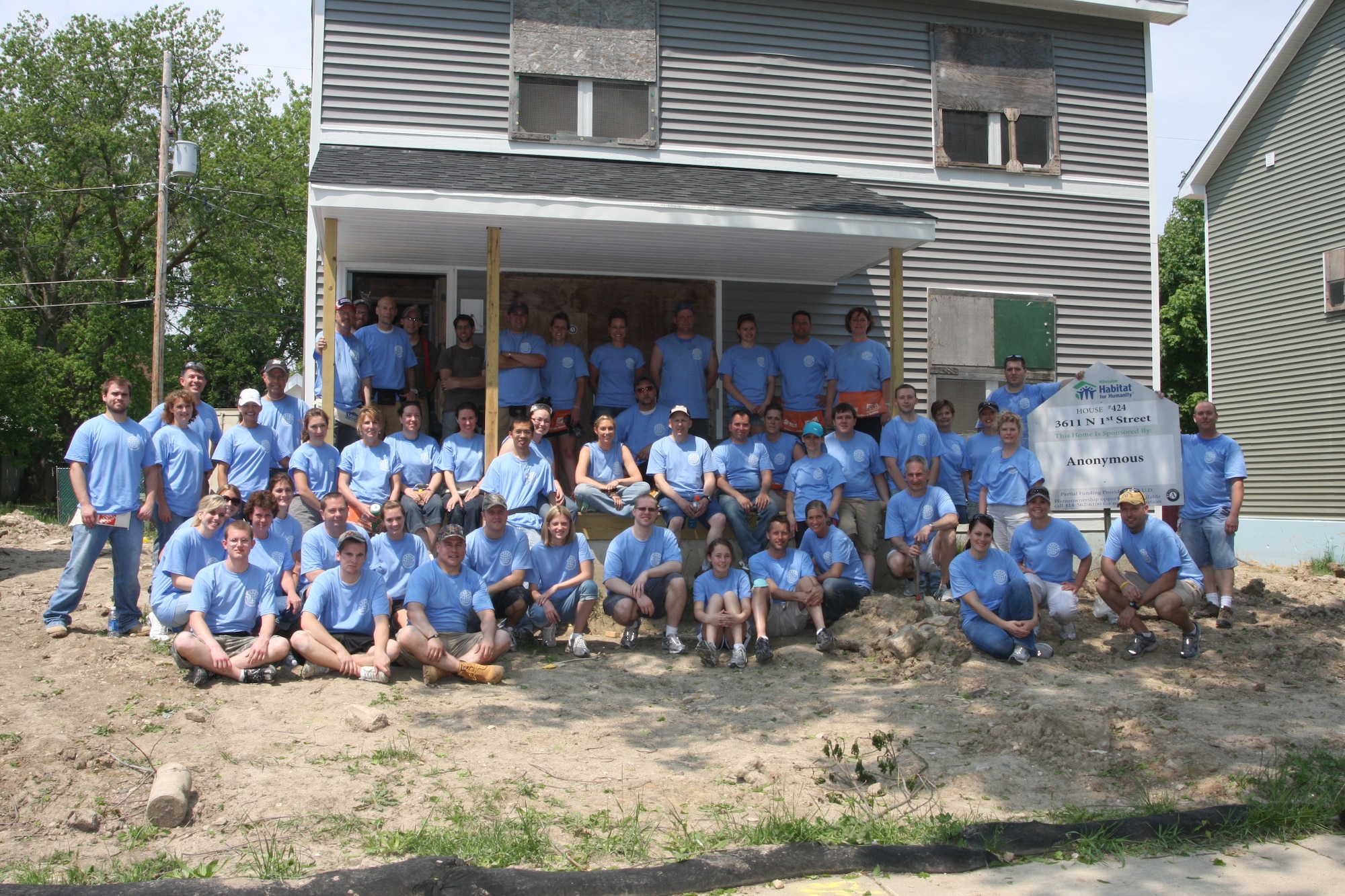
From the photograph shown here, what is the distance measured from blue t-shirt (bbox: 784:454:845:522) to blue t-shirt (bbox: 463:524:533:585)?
91.6 inches

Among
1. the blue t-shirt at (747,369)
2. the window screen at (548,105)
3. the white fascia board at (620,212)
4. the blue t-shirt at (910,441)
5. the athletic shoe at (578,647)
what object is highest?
the window screen at (548,105)

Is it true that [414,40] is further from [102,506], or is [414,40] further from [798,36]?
[102,506]

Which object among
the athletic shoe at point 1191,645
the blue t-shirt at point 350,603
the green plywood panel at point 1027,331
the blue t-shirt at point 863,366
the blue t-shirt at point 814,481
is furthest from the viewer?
the green plywood panel at point 1027,331

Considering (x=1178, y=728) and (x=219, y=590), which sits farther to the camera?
(x=219, y=590)

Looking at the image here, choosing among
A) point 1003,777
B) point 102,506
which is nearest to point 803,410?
point 1003,777

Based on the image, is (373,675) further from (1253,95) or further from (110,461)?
(1253,95)

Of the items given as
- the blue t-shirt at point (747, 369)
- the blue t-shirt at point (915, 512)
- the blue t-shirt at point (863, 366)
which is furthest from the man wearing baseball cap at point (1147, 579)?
the blue t-shirt at point (747, 369)

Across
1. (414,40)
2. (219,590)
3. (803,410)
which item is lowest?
(219,590)

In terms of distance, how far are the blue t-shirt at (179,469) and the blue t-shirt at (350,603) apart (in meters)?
1.45

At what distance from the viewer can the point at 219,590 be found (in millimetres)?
6781

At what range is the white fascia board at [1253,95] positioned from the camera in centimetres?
1617

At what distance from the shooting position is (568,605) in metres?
7.98

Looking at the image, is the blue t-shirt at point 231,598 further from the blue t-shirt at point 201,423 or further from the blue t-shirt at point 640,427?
the blue t-shirt at point 640,427

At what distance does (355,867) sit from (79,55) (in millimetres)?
31873
